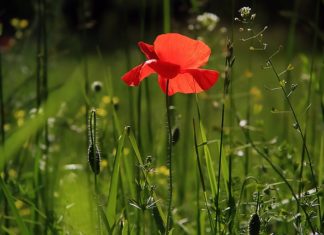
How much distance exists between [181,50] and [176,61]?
2 cm

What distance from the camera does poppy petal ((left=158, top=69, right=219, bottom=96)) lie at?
4.42ft

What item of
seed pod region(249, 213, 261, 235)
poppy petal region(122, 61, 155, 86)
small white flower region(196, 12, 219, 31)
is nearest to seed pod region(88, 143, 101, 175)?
poppy petal region(122, 61, 155, 86)

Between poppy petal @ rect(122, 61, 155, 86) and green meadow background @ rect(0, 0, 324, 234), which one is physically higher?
poppy petal @ rect(122, 61, 155, 86)

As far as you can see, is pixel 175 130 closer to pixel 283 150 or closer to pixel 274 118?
pixel 283 150

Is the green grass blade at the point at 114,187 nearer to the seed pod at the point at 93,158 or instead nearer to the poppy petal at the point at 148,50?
the seed pod at the point at 93,158

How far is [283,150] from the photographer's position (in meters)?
1.75

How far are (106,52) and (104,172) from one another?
22.0 ft

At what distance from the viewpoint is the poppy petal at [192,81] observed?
1.35 metres

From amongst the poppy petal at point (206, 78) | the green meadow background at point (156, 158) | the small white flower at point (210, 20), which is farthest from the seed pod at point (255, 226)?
the small white flower at point (210, 20)

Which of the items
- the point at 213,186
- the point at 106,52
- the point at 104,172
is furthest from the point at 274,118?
the point at 106,52

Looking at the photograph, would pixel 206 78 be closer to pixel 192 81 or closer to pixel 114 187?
pixel 192 81

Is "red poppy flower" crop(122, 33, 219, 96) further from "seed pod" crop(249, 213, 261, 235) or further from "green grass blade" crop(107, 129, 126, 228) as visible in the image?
"seed pod" crop(249, 213, 261, 235)

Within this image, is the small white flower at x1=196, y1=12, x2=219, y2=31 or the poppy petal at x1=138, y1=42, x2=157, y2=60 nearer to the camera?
the poppy petal at x1=138, y1=42, x2=157, y2=60

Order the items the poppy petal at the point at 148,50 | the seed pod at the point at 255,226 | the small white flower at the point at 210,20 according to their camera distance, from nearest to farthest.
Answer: the seed pod at the point at 255,226, the poppy petal at the point at 148,50, the small white flower at the point at 210,20
